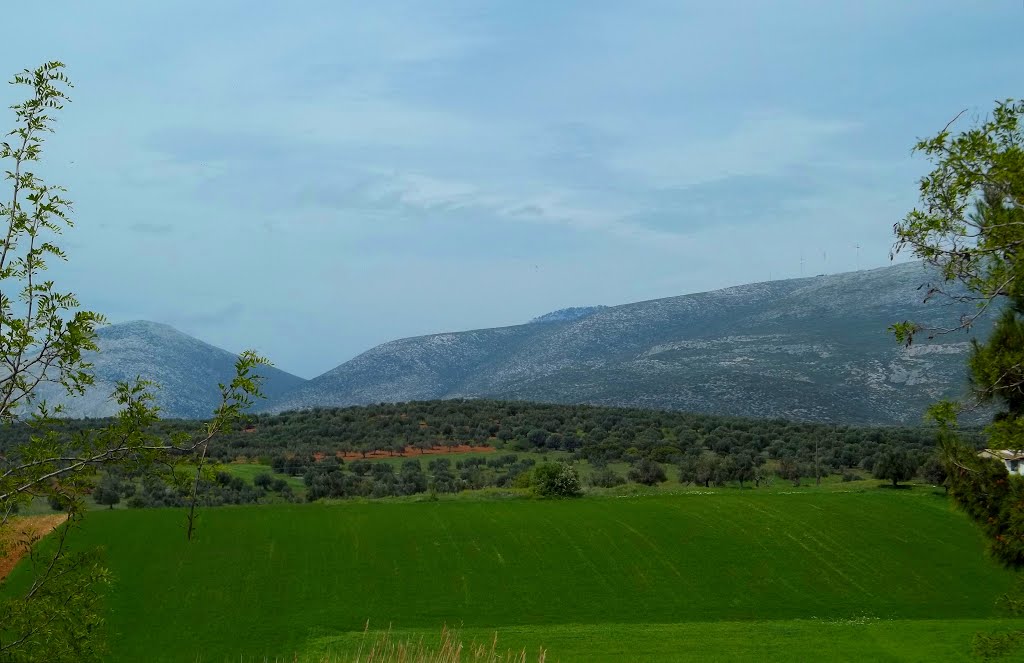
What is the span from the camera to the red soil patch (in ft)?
187

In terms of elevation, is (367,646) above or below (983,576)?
above

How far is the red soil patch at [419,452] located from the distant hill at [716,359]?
38.3 meters

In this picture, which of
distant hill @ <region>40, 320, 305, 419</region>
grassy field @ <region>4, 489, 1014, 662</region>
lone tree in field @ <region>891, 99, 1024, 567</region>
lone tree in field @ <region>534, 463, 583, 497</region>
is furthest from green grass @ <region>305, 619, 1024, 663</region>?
distant hill @ <region>40, 320, 305, 419</region>

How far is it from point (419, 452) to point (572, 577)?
31941 mm

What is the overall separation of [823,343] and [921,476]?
65.7 m

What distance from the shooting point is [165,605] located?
24688 mm

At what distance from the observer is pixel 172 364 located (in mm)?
138875

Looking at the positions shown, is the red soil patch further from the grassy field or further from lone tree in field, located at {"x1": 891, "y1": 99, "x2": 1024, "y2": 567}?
lone tree in field, located at {"x1": 891, "y1": 99, "x2": 1024, "y2": 567}

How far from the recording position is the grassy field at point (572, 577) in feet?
73.1

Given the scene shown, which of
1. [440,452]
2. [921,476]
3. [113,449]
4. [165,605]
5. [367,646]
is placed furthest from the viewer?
[440,452]

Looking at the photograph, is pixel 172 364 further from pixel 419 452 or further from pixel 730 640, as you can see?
pixel 730 640

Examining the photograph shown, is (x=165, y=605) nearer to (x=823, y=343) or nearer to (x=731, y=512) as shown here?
(x=731, y=512)

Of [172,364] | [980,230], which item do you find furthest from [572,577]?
[172,364]

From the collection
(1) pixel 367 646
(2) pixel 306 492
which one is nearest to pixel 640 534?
(1) pixel 367 646
